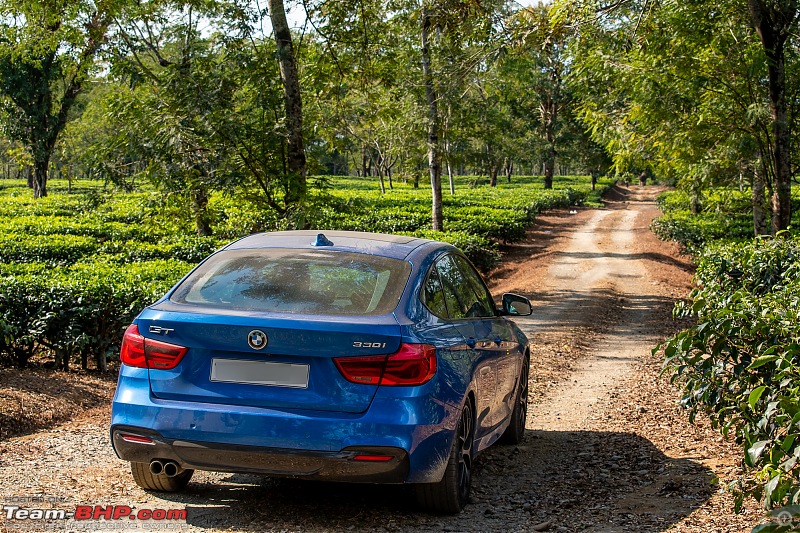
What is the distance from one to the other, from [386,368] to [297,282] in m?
0.83

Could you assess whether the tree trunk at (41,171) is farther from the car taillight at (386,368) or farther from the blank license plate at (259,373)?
the car taillight at (386,368)

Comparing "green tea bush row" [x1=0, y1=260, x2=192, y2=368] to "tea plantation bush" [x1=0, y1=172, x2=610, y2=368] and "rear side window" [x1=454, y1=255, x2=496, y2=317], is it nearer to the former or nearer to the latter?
"tea plantation bush" [x1=0, y1=172, x2=610, y2=368]

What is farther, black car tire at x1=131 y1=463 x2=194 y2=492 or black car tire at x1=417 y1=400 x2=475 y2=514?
black car tire at x1=131 y1=463 x2=194 y2=492

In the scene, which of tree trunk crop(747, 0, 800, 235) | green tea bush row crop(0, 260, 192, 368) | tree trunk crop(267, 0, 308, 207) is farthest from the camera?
tree trunk crop(747, 0, 800, 235)

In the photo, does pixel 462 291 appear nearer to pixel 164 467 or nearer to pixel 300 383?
pixel 300 383

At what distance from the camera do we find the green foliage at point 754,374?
137 inches

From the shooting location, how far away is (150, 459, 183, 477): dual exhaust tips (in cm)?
430

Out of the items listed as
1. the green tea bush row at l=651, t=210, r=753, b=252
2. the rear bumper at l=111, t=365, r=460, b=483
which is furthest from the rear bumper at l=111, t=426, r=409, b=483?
the green tea bush row at l=651, t=210, r=753, b=252

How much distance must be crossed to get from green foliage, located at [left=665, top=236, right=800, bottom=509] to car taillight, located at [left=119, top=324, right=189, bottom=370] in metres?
2.69

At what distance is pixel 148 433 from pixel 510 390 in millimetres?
2768

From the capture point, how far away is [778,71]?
495 inches

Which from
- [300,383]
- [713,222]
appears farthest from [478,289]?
[713,222]

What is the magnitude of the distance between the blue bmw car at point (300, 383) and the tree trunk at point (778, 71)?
9.81 m

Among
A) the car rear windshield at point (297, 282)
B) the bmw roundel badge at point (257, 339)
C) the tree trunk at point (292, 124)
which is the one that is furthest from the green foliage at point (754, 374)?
the tree trunk at point (292, 124)
